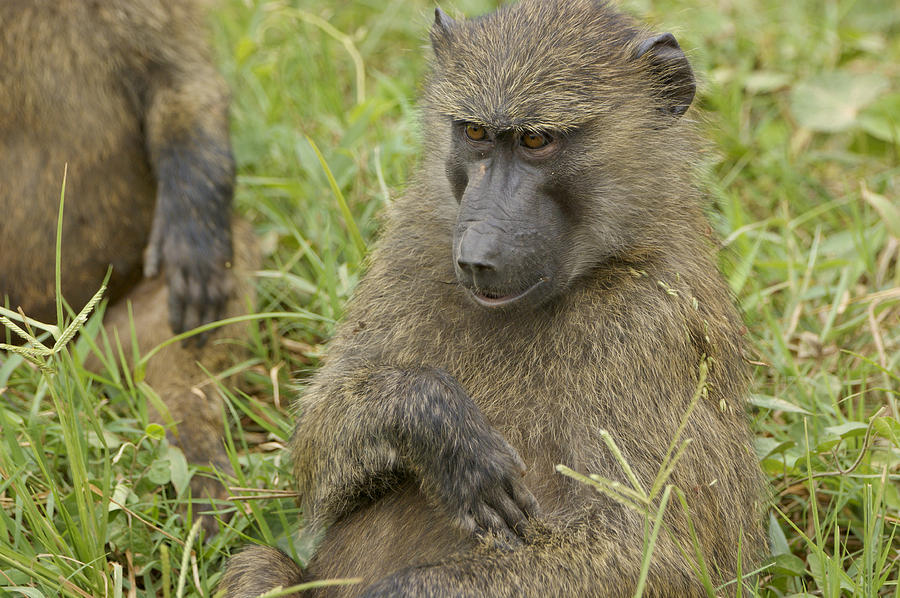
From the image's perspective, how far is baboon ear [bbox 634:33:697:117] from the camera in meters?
2.66

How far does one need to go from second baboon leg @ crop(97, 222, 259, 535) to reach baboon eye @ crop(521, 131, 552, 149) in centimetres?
127

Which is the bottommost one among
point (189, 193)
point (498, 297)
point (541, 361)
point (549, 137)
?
point (189, 193)

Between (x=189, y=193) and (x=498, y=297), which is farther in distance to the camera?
Answer: (x=189, y=193)

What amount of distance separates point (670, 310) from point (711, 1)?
11.4ft

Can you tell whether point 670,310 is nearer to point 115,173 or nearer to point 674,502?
point 674,502

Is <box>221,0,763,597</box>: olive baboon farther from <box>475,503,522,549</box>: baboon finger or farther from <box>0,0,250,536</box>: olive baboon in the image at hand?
<box>0,0,250,536</box>: olive baboon

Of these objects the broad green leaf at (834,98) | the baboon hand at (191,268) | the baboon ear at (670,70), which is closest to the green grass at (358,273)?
the broad green leaf at (834,98)

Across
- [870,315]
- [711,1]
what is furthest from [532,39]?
[711,1]

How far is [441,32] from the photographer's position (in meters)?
2.88

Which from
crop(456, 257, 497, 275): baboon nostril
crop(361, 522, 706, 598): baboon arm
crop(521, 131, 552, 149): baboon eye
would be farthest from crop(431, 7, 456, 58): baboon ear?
crop(361, 522, 706, 598): baboon arm

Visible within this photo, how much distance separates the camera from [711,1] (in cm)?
558

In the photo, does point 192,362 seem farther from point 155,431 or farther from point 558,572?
point 558,572

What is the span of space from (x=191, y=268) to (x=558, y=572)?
70.2 inches

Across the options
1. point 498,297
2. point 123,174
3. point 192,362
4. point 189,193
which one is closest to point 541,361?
point 498,297
